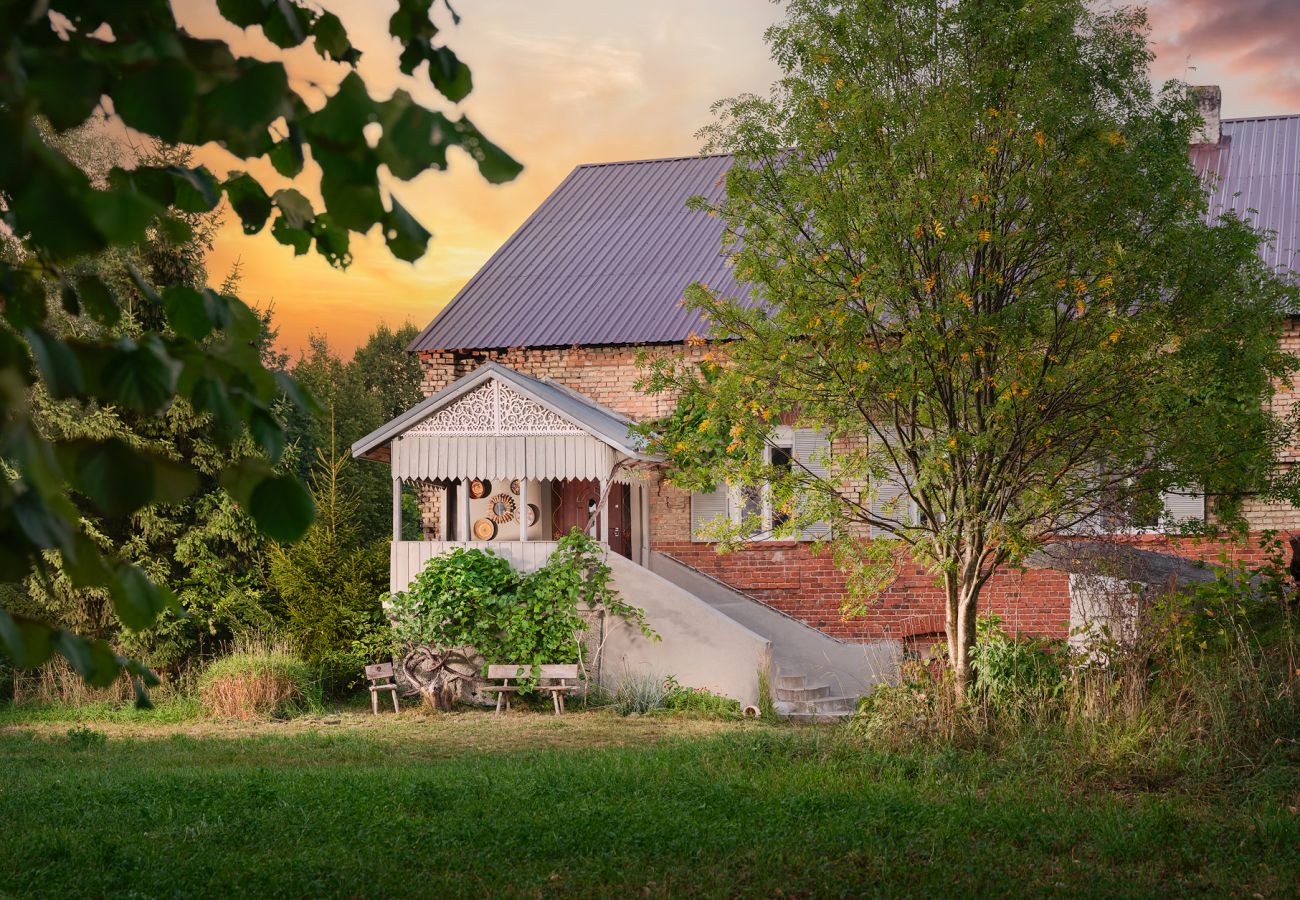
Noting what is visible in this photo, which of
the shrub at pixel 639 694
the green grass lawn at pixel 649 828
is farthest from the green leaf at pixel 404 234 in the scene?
the shrub at pixel 639 694

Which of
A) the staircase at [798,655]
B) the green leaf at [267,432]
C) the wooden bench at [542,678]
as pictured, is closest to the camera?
the green leaf at [267,432]

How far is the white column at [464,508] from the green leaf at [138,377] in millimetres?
14395

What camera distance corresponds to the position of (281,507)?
2117 millimetres

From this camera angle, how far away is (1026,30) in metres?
8.95

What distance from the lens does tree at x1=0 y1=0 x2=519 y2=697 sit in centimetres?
177

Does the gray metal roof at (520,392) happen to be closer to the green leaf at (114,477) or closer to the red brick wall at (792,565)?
the red brick wall at (792,565)

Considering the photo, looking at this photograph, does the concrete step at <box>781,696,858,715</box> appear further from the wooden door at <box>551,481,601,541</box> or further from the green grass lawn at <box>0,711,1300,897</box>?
the wooden door at <box>551,481,601,541</box>

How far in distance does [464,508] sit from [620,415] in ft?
10.6

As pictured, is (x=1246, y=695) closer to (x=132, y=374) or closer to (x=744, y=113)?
(x=744, y=113)

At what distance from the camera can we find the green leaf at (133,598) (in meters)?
2.12

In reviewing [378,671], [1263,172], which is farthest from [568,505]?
[1263,172]

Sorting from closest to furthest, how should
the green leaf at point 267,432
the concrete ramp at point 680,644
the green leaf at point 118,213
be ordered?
the green leaf at point 118,213 < the green leaf at point 267,432 < the concrete ramp at point 680,644

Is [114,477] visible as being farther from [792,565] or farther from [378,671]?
[792,565]

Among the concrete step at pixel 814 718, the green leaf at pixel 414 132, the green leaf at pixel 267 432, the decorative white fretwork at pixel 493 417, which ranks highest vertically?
the decorative white fretwork at pixel 493 417
